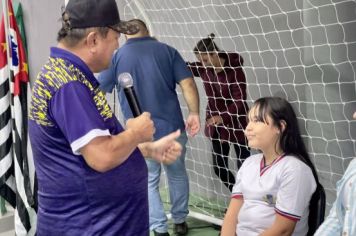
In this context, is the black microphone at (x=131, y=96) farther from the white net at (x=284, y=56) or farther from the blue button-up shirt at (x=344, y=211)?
the white net at (x=284, y=56)

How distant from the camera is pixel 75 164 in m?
1.08

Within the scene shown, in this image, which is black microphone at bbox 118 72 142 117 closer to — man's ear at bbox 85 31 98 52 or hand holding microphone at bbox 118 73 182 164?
hand holding microphone at bbox 118 73 182 164

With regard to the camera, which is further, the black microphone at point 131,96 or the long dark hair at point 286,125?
the long dark hair at point 286,125

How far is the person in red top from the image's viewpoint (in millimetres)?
2506

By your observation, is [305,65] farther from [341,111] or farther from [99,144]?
[99,144]

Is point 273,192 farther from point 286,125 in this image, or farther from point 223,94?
point 223,94

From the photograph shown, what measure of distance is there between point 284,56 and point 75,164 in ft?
5.23

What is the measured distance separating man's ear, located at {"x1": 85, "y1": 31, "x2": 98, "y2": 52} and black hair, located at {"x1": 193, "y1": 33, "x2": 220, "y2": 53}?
1539mm

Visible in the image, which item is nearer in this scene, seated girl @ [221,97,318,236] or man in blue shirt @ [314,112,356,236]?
man in blue shirt @ [314,112,356,236]

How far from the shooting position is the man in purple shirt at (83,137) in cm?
100

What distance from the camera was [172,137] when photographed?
1.21 m

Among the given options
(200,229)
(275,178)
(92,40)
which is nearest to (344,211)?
(275,178)

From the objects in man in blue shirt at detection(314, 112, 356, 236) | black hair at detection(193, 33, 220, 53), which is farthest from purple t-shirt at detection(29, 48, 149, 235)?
black hair at detection(193, 33, 220, 53)

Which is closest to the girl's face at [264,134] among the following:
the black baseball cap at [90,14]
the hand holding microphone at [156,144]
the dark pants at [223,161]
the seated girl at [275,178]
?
the seated girl at [275,178]
